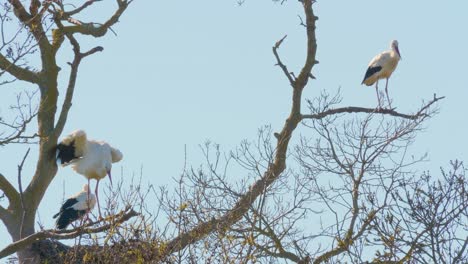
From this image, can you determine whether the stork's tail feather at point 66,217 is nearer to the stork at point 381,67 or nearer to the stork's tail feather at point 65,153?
the stork's tail feather at point 65,153

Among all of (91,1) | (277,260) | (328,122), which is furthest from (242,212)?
(91,1)

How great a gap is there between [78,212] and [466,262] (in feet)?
29.1

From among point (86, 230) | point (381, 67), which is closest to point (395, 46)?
point (381, 67)

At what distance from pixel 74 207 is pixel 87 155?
48.7 inches

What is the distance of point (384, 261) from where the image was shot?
38.1 feet

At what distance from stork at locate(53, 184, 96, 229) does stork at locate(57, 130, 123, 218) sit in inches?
12.2

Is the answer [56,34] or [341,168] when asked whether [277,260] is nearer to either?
[341,168]

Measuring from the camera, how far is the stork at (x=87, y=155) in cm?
1805

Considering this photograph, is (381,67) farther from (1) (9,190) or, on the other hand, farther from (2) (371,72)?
(1) (9,190)

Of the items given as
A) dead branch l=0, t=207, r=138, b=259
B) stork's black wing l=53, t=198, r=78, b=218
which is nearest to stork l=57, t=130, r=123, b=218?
stork's black wing l=53, t=198, r=78, b=218

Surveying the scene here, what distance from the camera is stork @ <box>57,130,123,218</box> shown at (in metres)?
18.0

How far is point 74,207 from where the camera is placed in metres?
19.5

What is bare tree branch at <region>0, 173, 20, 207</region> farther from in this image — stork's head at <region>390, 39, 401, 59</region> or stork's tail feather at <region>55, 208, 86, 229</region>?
stork's head at <region>390, 39, 401, 59</region>

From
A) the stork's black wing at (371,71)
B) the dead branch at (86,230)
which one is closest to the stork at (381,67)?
the stork's black wing at (371,71)
